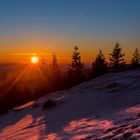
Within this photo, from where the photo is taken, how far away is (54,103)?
2123 centimetres

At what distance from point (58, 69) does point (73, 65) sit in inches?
234

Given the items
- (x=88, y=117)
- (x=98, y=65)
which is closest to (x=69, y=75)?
(x=98, y=65)

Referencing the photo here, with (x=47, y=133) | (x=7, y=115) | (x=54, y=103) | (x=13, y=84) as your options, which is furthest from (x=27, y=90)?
(x=47, y=133)

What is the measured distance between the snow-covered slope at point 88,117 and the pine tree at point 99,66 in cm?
2980

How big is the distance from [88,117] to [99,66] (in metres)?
45.5

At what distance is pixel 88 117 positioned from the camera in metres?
15.1

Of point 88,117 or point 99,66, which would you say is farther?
point 99,66

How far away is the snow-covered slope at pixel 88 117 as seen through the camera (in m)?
11.0

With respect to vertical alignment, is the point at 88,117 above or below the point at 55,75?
below

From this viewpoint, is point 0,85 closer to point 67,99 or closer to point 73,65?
point 73,65

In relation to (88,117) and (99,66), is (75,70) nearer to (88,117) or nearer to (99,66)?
(99,66)

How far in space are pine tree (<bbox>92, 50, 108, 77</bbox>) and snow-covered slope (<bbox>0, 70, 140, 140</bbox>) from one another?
29796 mm

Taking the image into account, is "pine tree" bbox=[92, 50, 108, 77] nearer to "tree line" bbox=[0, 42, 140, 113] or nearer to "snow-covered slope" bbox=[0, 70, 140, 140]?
"tree line" bbox=[0, 42, 140, 113]

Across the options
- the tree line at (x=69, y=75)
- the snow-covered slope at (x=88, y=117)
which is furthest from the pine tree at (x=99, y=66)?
the snow-covered slope at (x=88, y=117)
